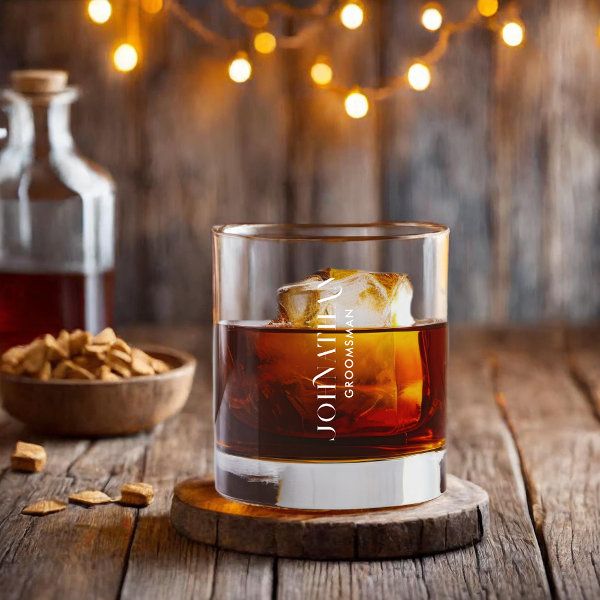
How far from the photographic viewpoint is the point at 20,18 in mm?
1838

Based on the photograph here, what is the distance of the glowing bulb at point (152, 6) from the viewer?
1.82m

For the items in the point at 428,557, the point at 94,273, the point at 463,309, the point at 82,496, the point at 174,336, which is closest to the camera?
the point at 428,557

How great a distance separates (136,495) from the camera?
91cm

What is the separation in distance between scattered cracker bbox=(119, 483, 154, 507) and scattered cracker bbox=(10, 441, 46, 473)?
14 cm

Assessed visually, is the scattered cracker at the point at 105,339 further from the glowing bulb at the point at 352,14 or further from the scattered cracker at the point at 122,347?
the glowing bulb at the point at 352,14

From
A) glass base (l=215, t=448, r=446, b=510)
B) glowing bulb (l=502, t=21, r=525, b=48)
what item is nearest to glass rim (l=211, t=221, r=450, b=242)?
glass base (l=215, t=448, r=446, b=510)

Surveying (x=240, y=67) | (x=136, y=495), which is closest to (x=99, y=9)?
(x=240, y=67)

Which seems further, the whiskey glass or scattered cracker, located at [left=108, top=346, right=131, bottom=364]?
scattered cracker, located at [left=108, top=346, right=131, bottom=364]

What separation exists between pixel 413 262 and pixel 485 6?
3.67 ft

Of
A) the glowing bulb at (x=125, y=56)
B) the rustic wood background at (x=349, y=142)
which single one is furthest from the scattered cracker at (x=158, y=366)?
the rustic wood background at (x=349, y=142)

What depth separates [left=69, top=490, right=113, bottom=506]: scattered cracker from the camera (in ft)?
3.02

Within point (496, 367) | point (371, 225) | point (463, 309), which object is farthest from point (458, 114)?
point (371, 225)

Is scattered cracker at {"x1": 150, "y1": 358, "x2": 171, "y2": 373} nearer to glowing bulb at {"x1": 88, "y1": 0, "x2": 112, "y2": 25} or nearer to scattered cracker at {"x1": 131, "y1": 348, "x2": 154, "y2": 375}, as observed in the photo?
scattered cracker at {"x1": 131, "y1": 348, "x2": 154, "y2": 375}

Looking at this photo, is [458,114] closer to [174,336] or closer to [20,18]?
[174,336]
